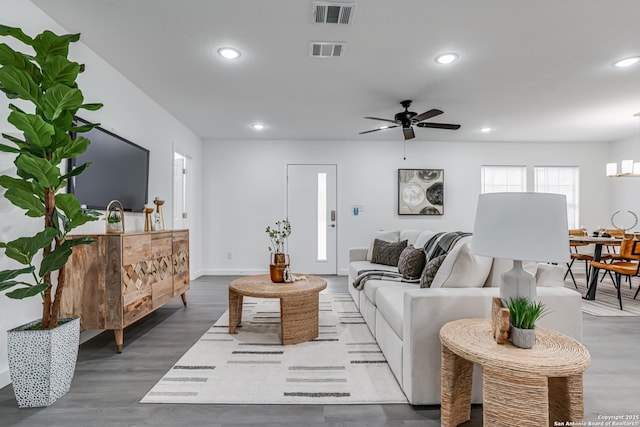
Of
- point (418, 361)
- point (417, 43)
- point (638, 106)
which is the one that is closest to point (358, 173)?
point (417, 43)

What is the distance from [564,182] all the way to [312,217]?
16.0 ft

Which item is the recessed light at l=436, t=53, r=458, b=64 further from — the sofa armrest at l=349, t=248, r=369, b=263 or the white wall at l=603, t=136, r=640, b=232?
the white wall at l=603, t=136, r=640, b=232

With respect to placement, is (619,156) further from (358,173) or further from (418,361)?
(418,361)

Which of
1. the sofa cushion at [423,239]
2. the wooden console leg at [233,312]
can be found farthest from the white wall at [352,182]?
the wooden console leg at [233,312]

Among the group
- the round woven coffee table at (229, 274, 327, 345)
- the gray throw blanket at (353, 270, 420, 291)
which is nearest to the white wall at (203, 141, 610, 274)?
the gray throw blanket at (353, 270, 420, 291)

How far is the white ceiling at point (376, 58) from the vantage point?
227cm

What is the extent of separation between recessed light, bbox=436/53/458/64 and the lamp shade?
194 centimetres

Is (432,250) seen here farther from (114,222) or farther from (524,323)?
(114,222)

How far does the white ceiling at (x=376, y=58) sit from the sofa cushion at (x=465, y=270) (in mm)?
1656

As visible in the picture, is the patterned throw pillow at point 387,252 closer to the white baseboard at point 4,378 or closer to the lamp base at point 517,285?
the lamp base at point 517,285

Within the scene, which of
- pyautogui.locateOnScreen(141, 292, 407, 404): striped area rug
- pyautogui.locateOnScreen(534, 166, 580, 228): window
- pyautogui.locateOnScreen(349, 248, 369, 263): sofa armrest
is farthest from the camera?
pyautogui.locateOnScreen(534, 166, 580, 228): window

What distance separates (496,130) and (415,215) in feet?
6.38

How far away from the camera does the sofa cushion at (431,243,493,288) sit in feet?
6.81

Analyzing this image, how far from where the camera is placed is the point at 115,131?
3.23 metres
